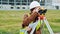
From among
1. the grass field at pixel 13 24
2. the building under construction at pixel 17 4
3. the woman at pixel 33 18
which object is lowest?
the building under construction at pixel 17 4

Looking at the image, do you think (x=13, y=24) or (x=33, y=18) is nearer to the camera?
(x=33, y=18)

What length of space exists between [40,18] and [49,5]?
43.8m

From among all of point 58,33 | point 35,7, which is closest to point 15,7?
point 58,33

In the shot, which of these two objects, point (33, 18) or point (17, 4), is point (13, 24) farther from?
point (17, 4)

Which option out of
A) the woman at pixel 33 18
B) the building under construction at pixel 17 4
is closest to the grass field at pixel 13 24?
the woman at pixel 33 18

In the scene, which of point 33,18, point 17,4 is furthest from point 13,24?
point 17,4

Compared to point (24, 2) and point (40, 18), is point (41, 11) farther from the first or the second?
point (24, 2)

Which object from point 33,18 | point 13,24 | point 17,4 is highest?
point 33,18

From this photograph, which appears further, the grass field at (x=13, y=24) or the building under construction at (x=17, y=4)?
the building under construction at (x=17, y=4)

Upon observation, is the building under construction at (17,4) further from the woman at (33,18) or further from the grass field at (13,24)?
the woman at (33,18)

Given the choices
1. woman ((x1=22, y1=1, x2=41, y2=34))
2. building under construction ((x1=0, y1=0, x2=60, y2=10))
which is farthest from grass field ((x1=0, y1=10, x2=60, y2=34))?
building under construction ((x1=0, y1=0, x2=60, y2=10))

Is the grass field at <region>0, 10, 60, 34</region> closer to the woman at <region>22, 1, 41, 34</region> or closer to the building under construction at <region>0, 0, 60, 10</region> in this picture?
the woman at <region>22, 1, 41, 34</region>

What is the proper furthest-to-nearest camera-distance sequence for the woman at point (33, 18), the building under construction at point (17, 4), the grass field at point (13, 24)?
the building under construction at point (17, 4) < the grass field at point (13, 24) < the woman at point (33, 18)

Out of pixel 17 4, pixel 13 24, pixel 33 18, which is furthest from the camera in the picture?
pixel 17 4
